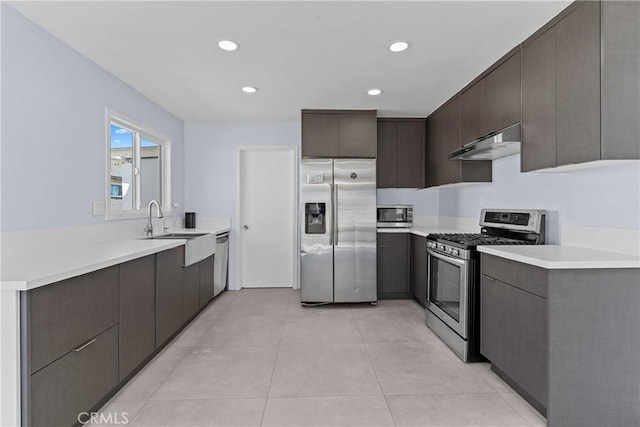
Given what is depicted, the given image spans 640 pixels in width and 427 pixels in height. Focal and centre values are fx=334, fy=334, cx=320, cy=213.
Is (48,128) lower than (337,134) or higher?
lower

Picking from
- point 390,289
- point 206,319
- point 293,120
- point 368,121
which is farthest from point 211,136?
point 390,289

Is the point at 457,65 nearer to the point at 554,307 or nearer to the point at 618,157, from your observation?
the point at 618,157

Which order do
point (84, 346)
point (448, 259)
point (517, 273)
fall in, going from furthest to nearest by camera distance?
1. point (448, 259)
2. point (517, 273)
3. point (84, 346)

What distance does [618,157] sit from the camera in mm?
1751

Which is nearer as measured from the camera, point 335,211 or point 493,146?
point 493,146

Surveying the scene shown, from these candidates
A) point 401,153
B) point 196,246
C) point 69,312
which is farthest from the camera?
point 401,153

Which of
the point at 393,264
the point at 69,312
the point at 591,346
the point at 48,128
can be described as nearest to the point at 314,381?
the point at 69,312

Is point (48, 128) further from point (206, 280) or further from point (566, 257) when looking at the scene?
point (566, 257)

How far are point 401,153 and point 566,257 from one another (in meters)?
2.84

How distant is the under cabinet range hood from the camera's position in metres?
2.43

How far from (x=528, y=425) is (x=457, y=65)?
258 cm

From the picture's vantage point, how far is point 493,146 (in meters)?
2.72

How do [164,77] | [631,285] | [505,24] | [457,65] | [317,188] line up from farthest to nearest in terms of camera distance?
[317,188] < [164,77] < [457,65] < [505,24] < [631,285]

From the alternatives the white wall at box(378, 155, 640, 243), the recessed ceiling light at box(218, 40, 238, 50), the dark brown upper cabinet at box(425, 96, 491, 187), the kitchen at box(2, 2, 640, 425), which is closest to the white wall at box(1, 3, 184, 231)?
the kitchen at box(2, 2, 640, 425)
